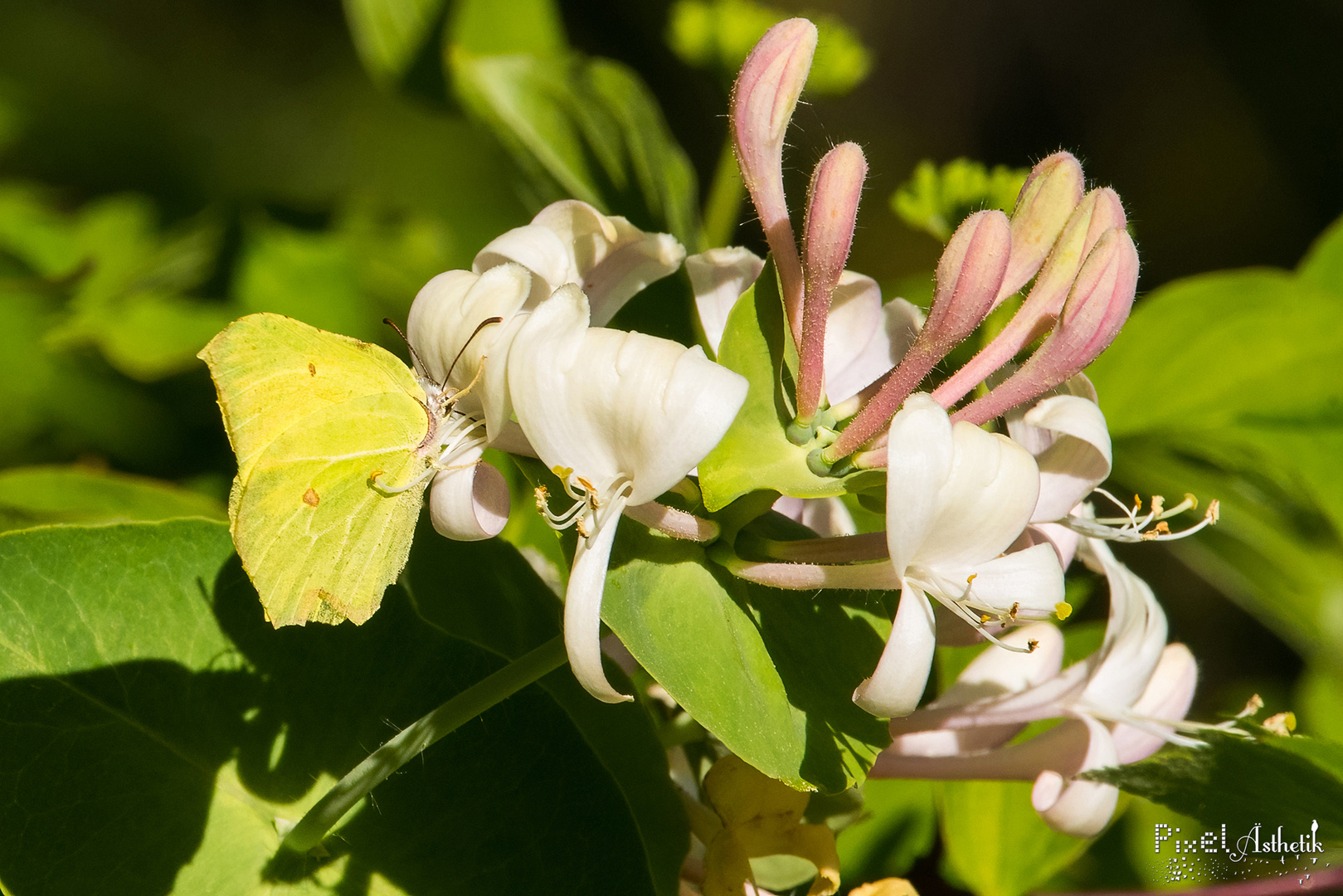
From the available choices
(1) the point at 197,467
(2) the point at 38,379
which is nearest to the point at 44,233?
(2) the point at 38,379

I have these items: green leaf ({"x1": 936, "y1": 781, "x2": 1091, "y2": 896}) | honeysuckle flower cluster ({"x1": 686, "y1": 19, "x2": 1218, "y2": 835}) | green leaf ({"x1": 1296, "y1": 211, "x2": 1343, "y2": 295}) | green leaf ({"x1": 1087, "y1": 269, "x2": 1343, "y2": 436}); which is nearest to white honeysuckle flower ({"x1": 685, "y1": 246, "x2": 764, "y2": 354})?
honeysuckle flower cluster ({"x1": 686, "y1": 19, "x2": 1218, "y2": 835})

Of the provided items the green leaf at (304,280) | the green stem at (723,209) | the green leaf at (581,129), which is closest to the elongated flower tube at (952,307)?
the green leaf at (581,129)

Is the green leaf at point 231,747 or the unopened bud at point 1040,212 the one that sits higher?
the unopened bud at point 1040,212

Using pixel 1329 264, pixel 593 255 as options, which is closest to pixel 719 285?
pixel 593 255

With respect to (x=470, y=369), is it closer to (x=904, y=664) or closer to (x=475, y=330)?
(x=475, y=330)

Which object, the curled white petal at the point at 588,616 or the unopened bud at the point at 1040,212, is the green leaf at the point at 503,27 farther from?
the curled white petal at the point at 588,616
